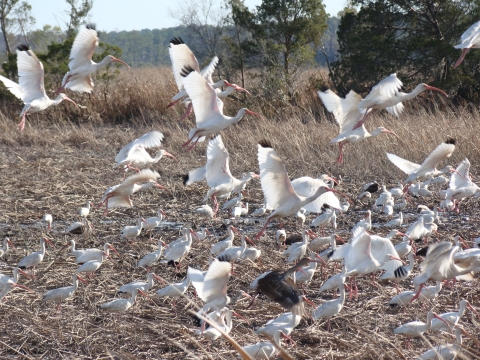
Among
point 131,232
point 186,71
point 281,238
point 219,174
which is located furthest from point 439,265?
point 186,71

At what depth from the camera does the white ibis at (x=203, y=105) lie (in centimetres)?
726

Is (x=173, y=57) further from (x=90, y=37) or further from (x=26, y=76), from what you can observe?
(x=26, y=76)

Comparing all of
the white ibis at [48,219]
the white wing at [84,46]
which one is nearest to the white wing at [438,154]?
the white ibis at [48,219]

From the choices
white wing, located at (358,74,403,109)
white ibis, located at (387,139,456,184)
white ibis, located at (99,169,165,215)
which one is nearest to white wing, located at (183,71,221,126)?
white ibis, located at (99,169,165,215)

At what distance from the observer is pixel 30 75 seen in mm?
9828

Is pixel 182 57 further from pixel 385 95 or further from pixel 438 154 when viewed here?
pixel 438 154

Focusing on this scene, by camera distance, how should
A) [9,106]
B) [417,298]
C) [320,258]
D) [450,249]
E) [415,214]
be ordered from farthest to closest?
1. [9,106]
2. [415,214]
3. [320,258]
4. [417,298]
5. [450,249]

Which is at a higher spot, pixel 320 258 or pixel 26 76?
pixel 26 76

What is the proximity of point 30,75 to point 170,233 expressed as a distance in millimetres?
3779

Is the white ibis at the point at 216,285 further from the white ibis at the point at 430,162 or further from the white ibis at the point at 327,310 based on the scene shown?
the white ibis at the point at 430,162

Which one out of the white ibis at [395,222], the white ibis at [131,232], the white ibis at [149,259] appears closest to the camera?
the white ibis at [149,259]

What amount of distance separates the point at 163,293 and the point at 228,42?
42.4 feet

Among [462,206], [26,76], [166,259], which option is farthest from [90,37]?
[462,206]

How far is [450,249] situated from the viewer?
4.91 meters
